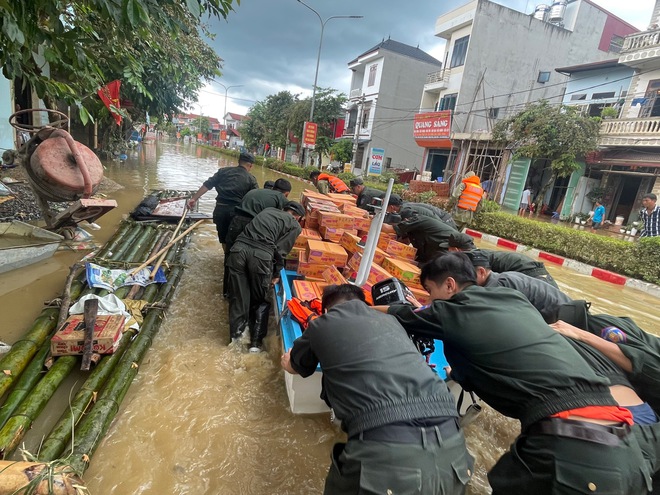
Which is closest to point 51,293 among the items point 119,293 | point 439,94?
point 119,293

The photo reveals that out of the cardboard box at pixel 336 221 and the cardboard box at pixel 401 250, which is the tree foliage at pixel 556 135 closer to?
the cardboard box at pixel 401 250

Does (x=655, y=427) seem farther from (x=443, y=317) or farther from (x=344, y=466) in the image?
(x=344, y=466)

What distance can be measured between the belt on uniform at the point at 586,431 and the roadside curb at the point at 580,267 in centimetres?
778

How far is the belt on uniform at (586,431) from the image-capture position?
1.40m

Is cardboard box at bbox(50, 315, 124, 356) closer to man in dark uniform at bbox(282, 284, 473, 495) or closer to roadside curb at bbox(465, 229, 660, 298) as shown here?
man in dark uniform at bbox(282, 284, 473, 495)

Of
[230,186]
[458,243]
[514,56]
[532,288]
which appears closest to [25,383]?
[230,186]

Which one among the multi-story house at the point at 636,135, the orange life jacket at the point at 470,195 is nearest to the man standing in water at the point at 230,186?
the orange life jacket at the point at 470,195

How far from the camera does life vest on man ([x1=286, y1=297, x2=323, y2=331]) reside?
10.1 ft

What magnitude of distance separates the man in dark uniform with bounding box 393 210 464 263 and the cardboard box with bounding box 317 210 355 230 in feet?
2.35

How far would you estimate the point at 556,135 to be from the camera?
1359cm

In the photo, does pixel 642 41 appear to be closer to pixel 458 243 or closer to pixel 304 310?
pixel 458 243

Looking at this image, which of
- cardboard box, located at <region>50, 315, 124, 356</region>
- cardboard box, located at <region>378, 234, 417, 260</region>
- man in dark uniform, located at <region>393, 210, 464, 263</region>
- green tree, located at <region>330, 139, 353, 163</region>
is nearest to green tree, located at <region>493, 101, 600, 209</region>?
man in dark uniform, located at <region>393, 210, 464, 263</region>

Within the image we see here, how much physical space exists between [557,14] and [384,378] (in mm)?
27439

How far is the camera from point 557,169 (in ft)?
47.1
